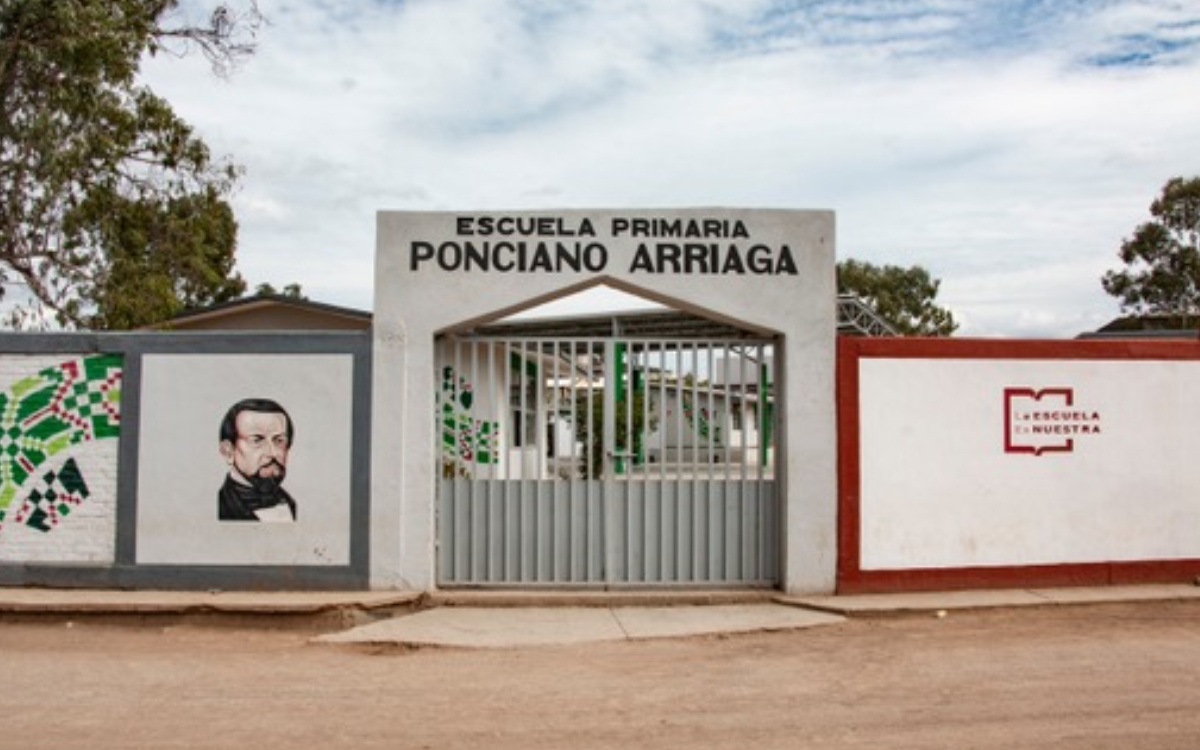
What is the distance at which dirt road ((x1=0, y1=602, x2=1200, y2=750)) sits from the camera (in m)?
5.87

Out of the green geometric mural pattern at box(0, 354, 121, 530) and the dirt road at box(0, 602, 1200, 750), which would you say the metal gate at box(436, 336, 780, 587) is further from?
the green geometric mural pattern at box(0, 354, 121, 530)

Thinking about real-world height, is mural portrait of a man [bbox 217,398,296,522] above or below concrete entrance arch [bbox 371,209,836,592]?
below

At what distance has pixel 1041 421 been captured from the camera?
992 centimetres

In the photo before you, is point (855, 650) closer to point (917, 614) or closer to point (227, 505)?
point (917, 614)

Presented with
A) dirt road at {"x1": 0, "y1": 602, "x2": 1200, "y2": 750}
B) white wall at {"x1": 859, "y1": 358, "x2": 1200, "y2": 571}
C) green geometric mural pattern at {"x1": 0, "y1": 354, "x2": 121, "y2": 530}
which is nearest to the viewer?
dirt road at {"x1": 0, "y1": 602, "x2": 1200, "y2": 750}

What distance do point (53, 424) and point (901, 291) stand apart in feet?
155

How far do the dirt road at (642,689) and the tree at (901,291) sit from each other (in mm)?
43882

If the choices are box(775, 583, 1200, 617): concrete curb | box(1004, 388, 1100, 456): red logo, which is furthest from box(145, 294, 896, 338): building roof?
box(775, 583, 1200, 617): concrete curb

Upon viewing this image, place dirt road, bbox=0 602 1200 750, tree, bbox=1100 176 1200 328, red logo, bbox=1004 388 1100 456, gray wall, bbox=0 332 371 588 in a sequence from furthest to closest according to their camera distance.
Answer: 1. tree, bbox=1100 176 1200 328
2. red logo, bbox=1004 388 1100 456
3. gray wall, bbox=0 332 371 588
4. dirt road, bbox=0 602 1200 750

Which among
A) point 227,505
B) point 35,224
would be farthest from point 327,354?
point 35,224

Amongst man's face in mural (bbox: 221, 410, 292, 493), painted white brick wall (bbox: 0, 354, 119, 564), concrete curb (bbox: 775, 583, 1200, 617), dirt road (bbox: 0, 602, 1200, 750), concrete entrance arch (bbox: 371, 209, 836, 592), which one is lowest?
dirt road (bbox: 0, 602, 1200, 750)

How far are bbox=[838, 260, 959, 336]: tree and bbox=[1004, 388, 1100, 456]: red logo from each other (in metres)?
42.4

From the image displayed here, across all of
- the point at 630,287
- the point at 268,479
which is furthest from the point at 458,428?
the point at 630,287

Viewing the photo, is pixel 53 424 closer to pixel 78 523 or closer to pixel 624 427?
pixel 78 523
